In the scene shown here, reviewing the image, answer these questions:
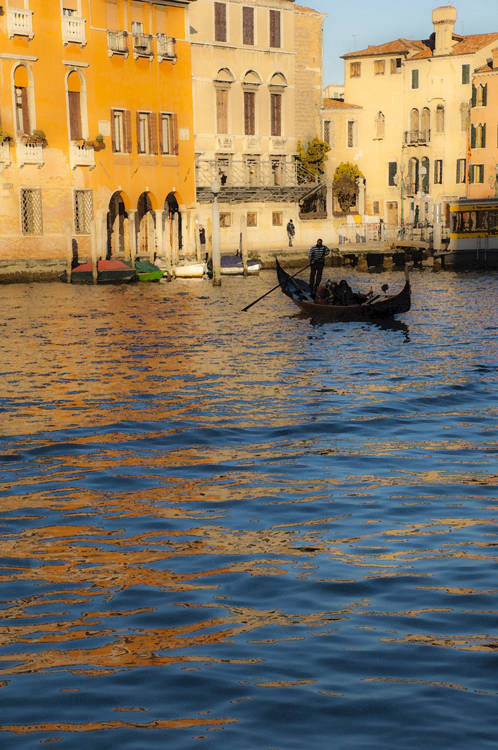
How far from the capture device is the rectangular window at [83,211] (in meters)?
40.3

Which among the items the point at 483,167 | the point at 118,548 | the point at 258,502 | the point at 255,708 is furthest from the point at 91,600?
the point at 483,167

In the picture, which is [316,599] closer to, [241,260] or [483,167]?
[241,260]

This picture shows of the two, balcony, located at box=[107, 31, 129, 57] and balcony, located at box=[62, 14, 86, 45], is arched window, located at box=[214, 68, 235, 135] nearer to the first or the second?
balcony, located at box=[107, 31, 129, 57]

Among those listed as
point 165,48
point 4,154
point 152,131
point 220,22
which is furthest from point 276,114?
point 4,154

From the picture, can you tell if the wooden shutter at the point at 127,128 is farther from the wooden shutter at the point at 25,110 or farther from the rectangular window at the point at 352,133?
the rectangular window at the point at 352,133

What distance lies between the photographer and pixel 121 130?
4141 centimetres

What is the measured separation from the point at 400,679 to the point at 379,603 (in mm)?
1109

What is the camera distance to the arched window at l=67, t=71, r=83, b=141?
39.4 meters

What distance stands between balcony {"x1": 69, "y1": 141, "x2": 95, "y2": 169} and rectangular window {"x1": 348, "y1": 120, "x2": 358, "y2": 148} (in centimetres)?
2395

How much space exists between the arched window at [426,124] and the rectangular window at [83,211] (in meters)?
27.0

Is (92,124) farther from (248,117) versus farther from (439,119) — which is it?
(439,119)

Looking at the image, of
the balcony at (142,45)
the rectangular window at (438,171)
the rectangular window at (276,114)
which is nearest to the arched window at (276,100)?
the rectangular window at (276,114)

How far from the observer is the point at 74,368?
58.6ft

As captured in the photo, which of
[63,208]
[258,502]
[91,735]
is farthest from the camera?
[63,208]
